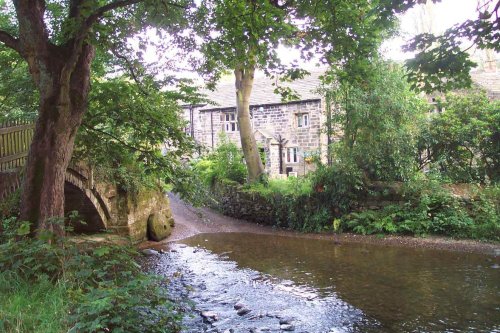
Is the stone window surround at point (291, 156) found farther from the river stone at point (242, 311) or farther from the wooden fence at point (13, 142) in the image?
the river stone at point (242, 311)

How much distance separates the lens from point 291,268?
435 inches

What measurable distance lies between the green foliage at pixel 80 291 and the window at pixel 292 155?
867 inches

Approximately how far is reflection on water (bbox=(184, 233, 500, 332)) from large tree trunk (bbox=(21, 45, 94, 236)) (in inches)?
215

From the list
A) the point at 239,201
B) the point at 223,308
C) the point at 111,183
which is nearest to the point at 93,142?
the point at 223,308

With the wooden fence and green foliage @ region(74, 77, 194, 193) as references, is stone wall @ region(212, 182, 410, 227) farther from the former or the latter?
the wooden fence

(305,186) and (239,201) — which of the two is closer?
(305,186)

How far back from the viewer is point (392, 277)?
9.89 meters

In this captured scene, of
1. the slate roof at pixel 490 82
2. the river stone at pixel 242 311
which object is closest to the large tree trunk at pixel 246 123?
the river stone at pixel 242 311

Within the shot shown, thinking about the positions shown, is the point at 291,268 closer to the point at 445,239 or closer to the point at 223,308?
the point at 223,308

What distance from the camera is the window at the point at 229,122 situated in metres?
30.1

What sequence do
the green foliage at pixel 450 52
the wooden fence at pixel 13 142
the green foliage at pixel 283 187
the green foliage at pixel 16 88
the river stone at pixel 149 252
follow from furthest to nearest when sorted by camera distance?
1. the green foliage at pixel 283 187
2. the river stone at pixel 149 252
3. the wooden fence at pixel 13 142
4. the green foliage at pixel 16 88
5. the green foliage at pixel 450 52

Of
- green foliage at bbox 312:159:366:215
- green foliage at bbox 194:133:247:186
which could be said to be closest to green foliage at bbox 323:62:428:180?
green foliage at bbox 312:159:366:215

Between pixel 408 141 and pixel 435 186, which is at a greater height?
pixel 408 141

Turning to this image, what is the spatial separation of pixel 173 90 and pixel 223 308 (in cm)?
433
